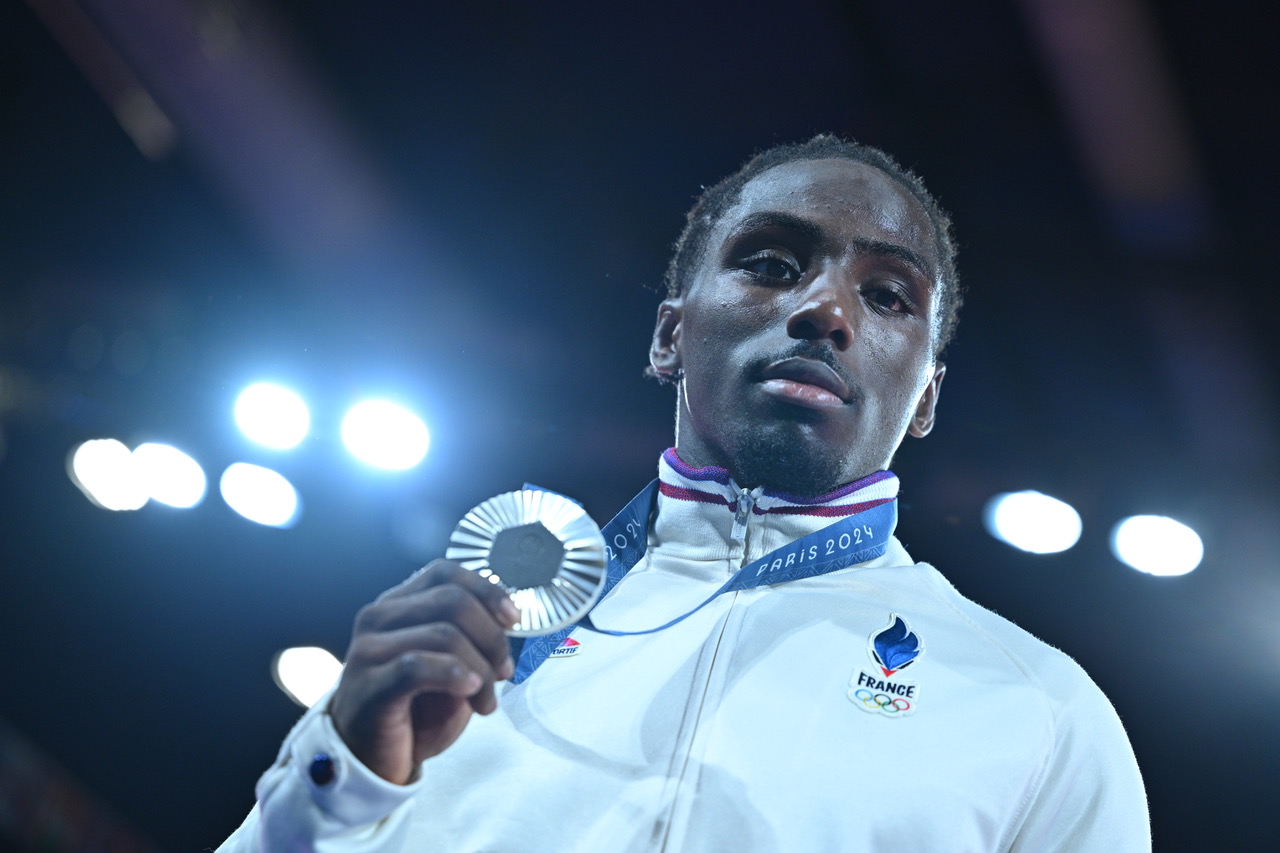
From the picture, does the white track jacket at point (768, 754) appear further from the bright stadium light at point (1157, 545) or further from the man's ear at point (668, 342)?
the bright stadium light at point (1157, 545)

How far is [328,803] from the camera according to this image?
1.39m

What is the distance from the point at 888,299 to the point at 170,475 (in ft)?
14.9

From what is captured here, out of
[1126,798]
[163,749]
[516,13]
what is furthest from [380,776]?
[163,749]

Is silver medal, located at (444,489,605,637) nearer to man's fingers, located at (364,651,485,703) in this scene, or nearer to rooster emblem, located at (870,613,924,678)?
man's fingers, located at (364,651,485,703)

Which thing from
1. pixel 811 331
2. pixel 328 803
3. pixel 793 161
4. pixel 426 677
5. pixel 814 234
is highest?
pixel 793 161

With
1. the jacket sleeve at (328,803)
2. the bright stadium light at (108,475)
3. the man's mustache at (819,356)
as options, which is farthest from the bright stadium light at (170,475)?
the jacket sleeve at (328,803)

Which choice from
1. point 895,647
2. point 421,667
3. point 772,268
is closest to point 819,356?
point 772,268

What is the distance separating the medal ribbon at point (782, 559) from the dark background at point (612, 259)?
232cm

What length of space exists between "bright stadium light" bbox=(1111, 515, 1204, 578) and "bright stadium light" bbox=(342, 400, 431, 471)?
3.59m

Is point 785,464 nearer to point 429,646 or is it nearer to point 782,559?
point 782,559

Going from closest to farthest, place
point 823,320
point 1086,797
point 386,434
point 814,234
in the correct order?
point 1086,797 < point 823,320 < point 814,234 < point 386,434

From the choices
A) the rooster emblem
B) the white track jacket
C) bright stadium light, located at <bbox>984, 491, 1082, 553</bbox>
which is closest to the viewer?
the white track jacket

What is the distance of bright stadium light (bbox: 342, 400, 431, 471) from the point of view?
5.11 m

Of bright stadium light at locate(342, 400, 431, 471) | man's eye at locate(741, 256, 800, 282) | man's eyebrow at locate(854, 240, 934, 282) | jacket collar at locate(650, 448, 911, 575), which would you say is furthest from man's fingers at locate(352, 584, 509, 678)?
bright stadium light at locate(342, 400, 431, 471)
